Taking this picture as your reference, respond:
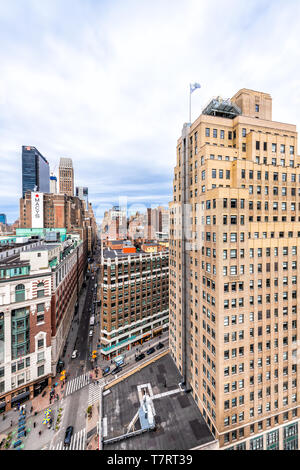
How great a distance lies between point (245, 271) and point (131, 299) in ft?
149

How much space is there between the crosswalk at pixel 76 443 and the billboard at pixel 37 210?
132739 millimetres

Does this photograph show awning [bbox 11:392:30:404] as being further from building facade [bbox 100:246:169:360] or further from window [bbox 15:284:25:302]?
window [bbox 15:284:25:302]

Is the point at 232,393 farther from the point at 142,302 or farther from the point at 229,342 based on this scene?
the point at 142,302

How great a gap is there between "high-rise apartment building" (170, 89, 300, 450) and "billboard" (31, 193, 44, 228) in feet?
450

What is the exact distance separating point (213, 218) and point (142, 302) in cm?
4938

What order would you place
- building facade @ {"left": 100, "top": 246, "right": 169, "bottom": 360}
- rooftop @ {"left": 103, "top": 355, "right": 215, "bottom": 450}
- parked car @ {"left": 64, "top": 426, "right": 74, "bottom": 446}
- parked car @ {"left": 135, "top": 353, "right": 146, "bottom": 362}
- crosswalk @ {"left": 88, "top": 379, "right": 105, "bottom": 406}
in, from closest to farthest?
rooftop @ {"left": 103, "top": 355, "right": 215, "bottom": 450}, parked car @ {"left": 64, "top": 426, "right": 74, "bottom": 446}, crosswalk @ {"left": 88, "top": 379, "right": 105, "bottom": 406}, parked car @ {"left": 135, "top": 353, "right": 146, "bottom": 362}, building facade @ {"left": 100, "top": 246, "right": 169, "bottom": 360}

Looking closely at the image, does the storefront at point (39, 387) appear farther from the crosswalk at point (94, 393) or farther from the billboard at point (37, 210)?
the billboard at point (37, 210)

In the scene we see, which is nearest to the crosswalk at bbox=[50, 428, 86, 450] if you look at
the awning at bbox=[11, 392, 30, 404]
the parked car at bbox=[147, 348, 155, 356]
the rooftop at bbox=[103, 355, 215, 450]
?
the rooftop at bbox=[103, 355, 215, 450]

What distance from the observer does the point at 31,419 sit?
147 feet

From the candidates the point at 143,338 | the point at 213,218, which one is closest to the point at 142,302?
the point at 143,338

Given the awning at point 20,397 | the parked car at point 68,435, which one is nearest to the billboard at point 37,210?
the awning at point 20,397

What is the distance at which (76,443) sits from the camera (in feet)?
129

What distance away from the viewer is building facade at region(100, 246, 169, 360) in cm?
6475
